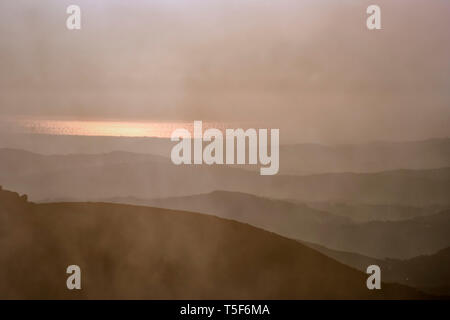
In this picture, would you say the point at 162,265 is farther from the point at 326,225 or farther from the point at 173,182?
the point at 326,225

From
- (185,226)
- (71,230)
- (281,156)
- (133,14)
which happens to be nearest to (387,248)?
(281,156)

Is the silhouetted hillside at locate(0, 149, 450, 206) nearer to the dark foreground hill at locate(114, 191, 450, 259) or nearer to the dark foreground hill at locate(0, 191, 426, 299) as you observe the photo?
the dark foreground hill at locate(114, 191, 450, 259)

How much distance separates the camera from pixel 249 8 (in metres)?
2.59

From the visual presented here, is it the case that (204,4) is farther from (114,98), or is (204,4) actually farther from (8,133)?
(8,133)

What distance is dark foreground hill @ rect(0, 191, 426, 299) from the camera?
257 centimetres

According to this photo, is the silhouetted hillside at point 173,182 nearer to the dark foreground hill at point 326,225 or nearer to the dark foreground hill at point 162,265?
the dark foreground hill at point 326,225

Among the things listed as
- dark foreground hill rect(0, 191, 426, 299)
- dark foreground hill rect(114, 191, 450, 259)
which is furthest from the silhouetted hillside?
dark foreground hill rect(0, 191, 426, 299)

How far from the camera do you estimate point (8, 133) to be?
259 centimetres

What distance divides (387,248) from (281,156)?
84 centimetres

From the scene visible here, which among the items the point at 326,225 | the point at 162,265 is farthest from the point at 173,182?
the point at 326,225

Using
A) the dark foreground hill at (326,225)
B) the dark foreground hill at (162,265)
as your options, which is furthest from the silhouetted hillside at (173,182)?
the dark foreground hill at (162,265)

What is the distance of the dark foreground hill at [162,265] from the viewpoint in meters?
2.57
